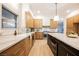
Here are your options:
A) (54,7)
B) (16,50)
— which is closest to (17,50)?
(16,50)

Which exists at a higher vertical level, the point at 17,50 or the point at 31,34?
the point at 31,34

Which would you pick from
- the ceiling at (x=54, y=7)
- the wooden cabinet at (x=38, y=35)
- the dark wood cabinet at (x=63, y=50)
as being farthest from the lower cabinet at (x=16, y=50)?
the wooden cabinet at (x=38, y=35)

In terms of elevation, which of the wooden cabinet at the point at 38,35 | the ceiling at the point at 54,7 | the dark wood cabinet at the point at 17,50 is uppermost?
the ceiling at the point at 54,7

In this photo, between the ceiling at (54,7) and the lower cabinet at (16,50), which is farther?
the ceiling at (54,7)

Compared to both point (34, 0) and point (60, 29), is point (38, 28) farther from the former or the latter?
point (34, 0)

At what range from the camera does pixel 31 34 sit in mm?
6223

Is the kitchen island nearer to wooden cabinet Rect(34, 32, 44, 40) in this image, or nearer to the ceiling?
the ceiling

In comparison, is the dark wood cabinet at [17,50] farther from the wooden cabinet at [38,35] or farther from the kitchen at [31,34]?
the wooden cabinet at [38,35]

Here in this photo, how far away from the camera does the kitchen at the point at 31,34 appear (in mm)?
2057

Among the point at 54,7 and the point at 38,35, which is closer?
the point at 54,7

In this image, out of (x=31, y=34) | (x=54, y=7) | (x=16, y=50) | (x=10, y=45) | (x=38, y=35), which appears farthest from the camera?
(x=38, y=35)

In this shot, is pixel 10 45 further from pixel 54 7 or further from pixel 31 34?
pixel 54 7

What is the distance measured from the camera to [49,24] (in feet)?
41.0

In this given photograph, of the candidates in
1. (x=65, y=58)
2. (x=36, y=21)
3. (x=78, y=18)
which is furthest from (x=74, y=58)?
(x=36, y=21)
